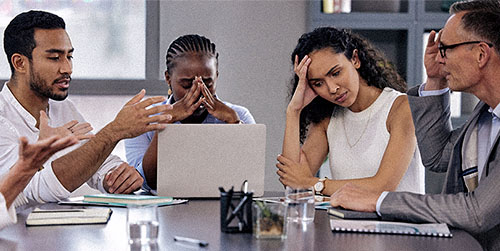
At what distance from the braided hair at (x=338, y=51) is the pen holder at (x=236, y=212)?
109 cm

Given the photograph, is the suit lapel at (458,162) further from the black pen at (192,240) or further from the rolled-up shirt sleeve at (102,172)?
the rolled-up shirt sleeve at (102,172)

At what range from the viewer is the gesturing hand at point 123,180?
2254mm

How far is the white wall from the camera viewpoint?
13.6ft

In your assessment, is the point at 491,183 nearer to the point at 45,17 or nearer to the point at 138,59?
the point at 45,17

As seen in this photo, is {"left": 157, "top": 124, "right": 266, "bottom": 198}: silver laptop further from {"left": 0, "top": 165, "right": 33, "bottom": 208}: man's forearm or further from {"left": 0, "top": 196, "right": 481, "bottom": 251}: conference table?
{"left": 0, "top": 165, "right": 33, "bottom": 208}: man's forearm

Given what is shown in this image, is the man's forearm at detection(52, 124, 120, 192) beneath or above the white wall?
beneath

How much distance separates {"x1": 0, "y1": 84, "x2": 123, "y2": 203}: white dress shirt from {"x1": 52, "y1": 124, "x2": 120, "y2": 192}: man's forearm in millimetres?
30

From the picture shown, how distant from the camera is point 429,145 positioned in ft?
7.39

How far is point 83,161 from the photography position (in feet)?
7.29

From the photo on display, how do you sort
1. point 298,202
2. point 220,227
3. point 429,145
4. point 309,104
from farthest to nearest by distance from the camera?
point 309,104 < point 429,145 < point 298,202 < point 220,227

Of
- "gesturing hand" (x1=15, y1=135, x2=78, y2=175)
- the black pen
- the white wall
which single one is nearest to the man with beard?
"gesturing hand" (x1=15, y1=135, x2=78, y2=175)

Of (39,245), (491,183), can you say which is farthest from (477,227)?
(39,245)

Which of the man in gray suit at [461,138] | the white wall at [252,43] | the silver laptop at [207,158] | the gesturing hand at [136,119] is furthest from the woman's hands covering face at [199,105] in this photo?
the white wall at [252,43]

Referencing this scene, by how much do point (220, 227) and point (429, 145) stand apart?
95 centimetres
